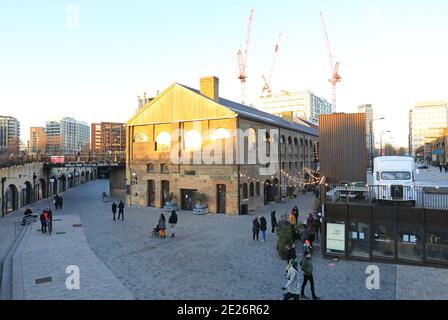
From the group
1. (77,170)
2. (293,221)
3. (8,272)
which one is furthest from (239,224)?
(77,170)

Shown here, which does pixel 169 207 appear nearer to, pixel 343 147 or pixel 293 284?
pixel 343 147

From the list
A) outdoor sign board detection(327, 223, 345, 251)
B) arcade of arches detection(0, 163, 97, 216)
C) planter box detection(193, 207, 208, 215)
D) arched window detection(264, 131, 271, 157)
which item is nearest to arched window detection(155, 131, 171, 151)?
planter box detection(193, 207, 208, 215)

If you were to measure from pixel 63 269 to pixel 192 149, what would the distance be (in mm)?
19565

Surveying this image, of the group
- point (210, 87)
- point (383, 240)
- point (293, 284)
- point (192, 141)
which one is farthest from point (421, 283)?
point (210, 87)

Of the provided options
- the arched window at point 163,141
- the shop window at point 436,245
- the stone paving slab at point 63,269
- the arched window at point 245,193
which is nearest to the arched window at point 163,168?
the arched window at point 163,141

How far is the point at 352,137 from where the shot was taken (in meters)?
26.2

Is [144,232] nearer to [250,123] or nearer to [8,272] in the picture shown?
[8,272]

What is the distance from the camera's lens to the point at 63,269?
14.5 meters

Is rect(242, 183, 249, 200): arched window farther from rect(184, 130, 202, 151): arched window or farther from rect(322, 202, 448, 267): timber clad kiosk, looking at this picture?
rect(322, 202, 448, 267): timber clad kiosk

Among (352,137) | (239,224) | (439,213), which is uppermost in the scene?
(352,137)

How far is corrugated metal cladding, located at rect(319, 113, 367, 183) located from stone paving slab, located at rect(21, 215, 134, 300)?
1915cm

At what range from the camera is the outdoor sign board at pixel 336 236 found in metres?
16.2
